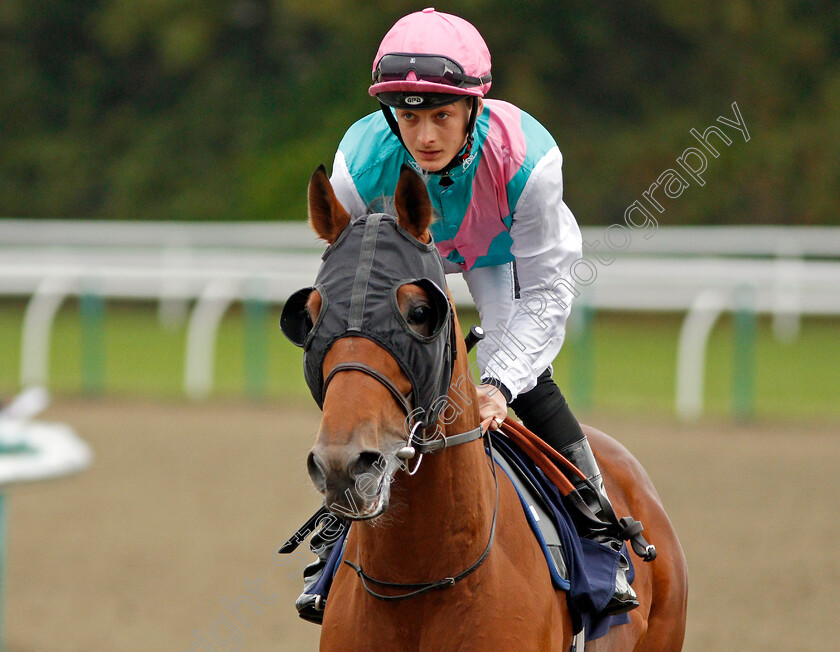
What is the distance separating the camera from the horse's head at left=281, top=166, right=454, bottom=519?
2227 mm

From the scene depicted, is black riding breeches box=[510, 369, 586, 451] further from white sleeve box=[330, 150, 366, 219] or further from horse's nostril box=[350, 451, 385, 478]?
horse's nostril box=[350, 451, 385, 478]

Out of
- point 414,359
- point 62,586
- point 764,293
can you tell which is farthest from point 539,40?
point 414,359

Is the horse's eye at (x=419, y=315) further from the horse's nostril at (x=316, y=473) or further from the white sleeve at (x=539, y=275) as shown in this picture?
the white sleeve at (x=539, y=275)

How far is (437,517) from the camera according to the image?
266 centimetres

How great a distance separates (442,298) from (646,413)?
8.20 metres

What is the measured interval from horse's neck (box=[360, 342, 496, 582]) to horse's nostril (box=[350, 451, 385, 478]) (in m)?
0.35

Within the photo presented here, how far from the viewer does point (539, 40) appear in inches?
778

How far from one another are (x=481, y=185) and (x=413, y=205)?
56 centimetres

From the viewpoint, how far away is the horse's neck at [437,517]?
2.63m

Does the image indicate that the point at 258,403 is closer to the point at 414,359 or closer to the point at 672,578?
the point at 672,578

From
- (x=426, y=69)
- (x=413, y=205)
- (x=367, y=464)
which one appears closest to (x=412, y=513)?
(x=367, y=464)

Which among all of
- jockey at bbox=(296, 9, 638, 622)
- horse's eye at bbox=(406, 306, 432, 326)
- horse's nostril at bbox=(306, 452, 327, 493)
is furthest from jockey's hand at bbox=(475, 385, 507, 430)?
horse's nostril at bbox=(306, 452, 327, 493)

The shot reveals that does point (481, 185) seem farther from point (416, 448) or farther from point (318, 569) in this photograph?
point (318, 569)

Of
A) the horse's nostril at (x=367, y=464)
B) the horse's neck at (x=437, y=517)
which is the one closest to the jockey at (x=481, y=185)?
the horse's neck at (x=437, y=517)
